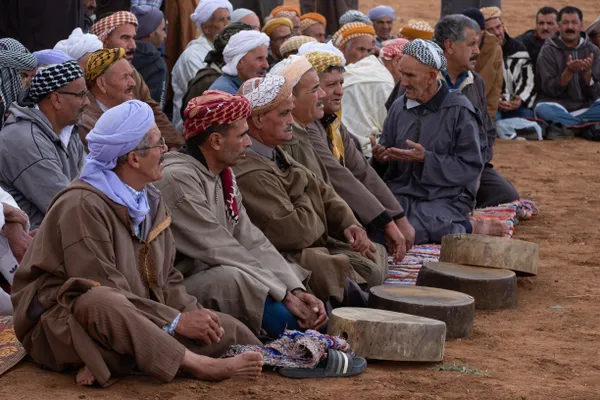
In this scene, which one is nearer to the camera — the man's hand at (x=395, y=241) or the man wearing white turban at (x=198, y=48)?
the man's hand at (x=395, y=241)

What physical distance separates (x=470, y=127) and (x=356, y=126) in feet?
5.31

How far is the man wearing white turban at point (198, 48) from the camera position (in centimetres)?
977

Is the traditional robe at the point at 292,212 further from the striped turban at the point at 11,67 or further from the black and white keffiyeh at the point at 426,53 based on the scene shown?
the black and white keffiyeh at the point at 426,53

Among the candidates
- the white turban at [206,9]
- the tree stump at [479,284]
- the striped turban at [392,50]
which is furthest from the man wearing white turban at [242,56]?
the tree stump at [479,284]

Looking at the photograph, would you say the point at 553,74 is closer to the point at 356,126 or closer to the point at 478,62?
the point at 478,62

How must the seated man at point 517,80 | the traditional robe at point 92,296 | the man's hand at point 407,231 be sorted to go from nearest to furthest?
the traditional robe at point 92,296
the man's hand at point 407,231
the seated man at point 517,80

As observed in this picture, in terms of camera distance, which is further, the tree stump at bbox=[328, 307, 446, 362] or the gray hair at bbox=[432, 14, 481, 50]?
the gray hair at bbox=[432, 14, 481, 50]

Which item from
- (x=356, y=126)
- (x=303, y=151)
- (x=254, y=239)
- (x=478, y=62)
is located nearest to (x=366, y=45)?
(x=356, y=126)

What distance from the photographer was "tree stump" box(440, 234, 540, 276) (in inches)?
277

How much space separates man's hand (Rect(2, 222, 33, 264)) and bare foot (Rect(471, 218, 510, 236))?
146 inches

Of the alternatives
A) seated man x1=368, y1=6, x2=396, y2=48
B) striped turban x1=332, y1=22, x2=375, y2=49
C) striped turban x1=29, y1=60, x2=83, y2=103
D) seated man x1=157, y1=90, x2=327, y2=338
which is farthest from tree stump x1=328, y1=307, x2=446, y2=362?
seated man x1=368, y1=6, x2=396, y2=48

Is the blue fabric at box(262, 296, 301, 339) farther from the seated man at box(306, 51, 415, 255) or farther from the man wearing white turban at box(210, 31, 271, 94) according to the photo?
the man wearing white turban at box(210, 31, 271, 94)

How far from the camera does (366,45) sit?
10.6 metres

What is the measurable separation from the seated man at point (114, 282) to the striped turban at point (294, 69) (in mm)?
1830
